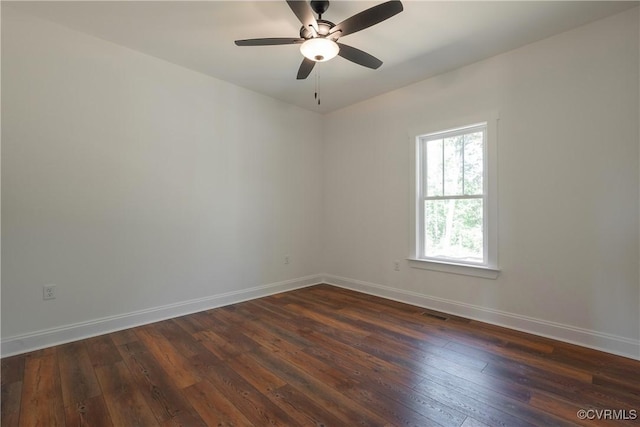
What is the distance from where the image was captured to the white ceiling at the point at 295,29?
7.52 feet

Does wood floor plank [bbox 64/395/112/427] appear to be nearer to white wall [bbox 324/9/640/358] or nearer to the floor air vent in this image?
the floor air vent

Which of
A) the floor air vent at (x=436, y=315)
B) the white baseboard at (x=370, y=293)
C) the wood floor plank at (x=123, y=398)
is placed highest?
the white baseboard at (x=370, y=293)

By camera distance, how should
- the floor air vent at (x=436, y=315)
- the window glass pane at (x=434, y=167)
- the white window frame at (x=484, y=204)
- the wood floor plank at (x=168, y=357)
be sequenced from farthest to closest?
the window glass pane at (x=434, y=167) < the floor air vent at (x=436, y=315) < the white window frame at (x=484, y=204) < the wood floor plank at (x=168, y=357)

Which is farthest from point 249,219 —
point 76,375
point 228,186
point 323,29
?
point 323,29

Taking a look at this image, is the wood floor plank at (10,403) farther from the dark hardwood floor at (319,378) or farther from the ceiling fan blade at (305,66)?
the ceiling fan blade at (305,66)

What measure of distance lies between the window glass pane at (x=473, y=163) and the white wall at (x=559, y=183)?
0.23m

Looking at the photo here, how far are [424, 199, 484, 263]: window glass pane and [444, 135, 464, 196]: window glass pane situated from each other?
0.46 feet

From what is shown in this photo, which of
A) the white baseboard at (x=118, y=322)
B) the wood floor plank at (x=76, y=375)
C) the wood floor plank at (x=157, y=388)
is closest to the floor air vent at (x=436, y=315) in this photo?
the white baseboard at (x=118, y=322)

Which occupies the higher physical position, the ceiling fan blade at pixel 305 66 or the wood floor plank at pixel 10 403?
the ceiling fan blade at pixel 305 66

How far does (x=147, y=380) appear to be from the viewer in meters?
Result: 1.98

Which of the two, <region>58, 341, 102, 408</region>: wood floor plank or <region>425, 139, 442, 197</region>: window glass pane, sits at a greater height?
<region>425, 139, 442, 197</region>: window glass pane

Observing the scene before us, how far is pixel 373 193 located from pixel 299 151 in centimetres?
132

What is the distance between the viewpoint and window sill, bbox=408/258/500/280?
9.87ft

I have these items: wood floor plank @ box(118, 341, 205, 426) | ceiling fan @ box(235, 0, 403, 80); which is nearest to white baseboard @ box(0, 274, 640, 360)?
wood floor plank @ box(118, 341, 205, 426)
